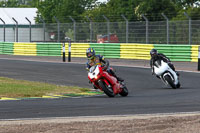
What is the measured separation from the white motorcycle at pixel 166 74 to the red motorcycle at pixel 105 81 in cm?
261

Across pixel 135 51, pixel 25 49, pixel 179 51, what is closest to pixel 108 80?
pixel 179 51

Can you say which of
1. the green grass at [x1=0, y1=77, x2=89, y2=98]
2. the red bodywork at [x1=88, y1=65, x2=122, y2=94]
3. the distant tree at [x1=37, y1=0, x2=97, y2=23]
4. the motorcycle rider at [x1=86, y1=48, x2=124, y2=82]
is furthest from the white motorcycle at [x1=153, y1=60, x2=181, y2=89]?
the distant tree at [x1=37, y1=0, x2=97, y2=23]

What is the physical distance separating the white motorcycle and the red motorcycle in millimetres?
→ 2606

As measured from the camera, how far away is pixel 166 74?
1673 cm

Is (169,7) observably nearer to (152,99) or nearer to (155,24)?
(155,24)

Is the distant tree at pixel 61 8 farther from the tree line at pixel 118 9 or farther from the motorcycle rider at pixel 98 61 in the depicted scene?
the motorcycle rider at pixel 98 61

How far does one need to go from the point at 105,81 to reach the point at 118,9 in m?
39.2

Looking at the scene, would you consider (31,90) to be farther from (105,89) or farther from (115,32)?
(115,32)

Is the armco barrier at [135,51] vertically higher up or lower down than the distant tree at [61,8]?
lower down

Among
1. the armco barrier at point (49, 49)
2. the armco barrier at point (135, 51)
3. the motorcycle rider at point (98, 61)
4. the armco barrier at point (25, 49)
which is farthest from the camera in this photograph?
the armco barrier at point (25, 49)

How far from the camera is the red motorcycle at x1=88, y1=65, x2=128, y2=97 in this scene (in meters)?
14.0

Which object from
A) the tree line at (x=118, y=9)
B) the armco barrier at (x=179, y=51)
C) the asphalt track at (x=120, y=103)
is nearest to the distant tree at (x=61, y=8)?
the tree line at (x=118, y=9)

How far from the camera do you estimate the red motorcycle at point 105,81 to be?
1397 cm

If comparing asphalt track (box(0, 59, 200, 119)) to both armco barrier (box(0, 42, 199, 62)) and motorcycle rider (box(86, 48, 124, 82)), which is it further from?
armco barrier (box(0, 42, 199, 62))
